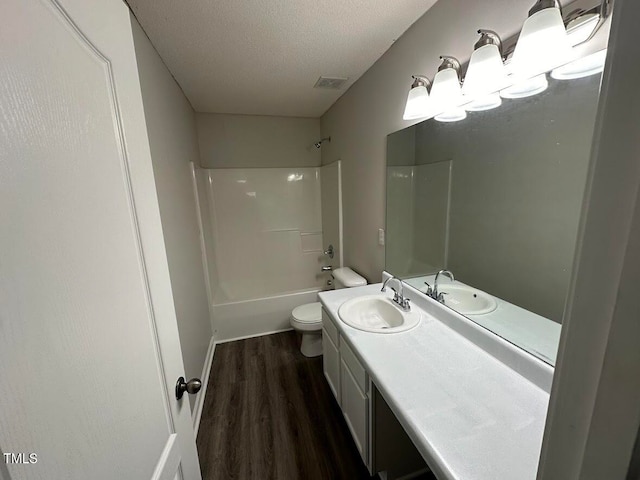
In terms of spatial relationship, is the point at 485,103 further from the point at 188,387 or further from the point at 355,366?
the point at 188,387

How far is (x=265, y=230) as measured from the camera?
312 centimetres

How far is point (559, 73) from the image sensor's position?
843mm

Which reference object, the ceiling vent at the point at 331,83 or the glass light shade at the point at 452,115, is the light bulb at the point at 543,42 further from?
the ceiling vent at the point at 331,83

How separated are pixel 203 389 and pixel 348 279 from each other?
142 cm

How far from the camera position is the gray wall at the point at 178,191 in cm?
139

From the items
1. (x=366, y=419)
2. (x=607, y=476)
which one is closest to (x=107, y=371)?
(x=607, y=476)

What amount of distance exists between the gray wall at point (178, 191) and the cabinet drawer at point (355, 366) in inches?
38.3

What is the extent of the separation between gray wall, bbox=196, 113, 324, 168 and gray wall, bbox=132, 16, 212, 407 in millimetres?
322

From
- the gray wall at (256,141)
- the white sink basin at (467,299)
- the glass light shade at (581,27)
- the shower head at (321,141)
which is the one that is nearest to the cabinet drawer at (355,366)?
the white sink basin at (467,299)

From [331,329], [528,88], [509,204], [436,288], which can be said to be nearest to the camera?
[528,88]

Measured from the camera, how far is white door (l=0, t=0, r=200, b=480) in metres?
0.34

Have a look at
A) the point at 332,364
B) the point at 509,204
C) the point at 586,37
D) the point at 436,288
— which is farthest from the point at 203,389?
the point at 586,37

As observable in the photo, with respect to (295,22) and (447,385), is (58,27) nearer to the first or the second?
(295,22)

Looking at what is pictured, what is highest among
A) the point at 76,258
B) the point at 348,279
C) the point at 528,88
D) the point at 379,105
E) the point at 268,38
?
the point at 268,38
